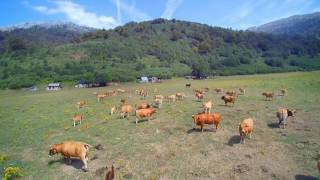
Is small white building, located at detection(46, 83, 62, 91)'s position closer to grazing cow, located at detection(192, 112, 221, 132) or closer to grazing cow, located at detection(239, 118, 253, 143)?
grazing cow, located at detection(192, 112, 221, 132)

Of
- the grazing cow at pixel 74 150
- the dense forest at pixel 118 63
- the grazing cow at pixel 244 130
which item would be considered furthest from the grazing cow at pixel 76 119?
the dense forest at pixel 118 63

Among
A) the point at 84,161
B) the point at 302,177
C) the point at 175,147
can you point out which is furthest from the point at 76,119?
the point at 302,177

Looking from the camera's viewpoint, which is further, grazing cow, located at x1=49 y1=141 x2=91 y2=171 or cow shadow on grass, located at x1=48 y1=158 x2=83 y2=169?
cow shadow on grass, located at x1=48 y1=158 x2=83 y2=169

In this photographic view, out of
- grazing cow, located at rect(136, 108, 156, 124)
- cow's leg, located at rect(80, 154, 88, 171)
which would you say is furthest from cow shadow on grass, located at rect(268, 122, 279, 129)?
cow's leg, located at rect(80, 154, 88, 171)

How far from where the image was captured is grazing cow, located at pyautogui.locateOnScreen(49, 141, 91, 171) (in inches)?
795

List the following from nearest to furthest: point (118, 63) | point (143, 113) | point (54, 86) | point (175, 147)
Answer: point (175, 147) → point (143, 113) → point (54, 86) → point (118, 63)

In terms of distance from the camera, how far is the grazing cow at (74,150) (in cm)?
2019

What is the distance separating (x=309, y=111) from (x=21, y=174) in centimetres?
2353

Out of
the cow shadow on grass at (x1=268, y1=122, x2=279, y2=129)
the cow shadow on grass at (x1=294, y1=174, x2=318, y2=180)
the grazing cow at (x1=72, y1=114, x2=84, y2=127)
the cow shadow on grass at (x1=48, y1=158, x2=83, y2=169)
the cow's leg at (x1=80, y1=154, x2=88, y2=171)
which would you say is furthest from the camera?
the grazing cow at (x1=72, y1=114, x2=84, y2=127)

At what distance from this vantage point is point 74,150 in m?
20.6

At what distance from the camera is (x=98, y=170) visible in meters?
19.4

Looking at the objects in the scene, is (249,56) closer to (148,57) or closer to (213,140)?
(148,57)

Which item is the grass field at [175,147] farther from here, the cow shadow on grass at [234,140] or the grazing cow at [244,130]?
the grazing cow at [244,130]

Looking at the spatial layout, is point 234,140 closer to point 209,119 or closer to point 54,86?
point 209,119
